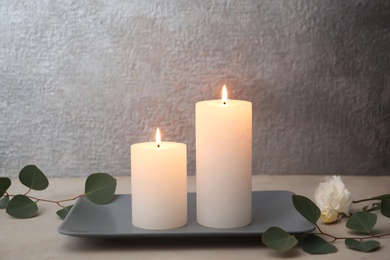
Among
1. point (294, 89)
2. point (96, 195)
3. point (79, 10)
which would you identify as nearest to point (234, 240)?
point (96, 195)

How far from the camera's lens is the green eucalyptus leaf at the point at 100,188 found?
0.92m

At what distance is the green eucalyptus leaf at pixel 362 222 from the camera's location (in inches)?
32.3

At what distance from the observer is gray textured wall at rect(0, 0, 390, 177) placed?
118cm

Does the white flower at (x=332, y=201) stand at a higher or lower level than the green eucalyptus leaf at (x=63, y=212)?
higher

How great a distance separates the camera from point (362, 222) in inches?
32.5

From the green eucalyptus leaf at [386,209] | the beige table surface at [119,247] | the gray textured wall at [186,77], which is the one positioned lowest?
the beige table surface at [119,247]

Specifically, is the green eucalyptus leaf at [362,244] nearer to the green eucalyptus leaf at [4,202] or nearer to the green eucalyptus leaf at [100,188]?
the green eucalyptus leaf at [100,188]

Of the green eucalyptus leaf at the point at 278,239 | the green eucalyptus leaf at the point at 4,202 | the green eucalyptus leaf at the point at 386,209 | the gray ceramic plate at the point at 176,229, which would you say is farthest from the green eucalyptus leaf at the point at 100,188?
the green eucalyptus leaf at the point at 386,209

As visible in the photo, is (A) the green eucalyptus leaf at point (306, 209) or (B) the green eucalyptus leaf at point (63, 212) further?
(B) the green eucalyptus leaf at point (63, 212)

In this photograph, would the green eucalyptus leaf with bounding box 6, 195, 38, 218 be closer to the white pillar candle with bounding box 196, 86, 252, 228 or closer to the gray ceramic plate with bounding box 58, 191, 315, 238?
the gray ceramic plate with bounding box 58, 191, 315, 238

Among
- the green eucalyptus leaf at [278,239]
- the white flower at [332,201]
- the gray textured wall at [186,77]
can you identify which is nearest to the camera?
the green eucalyptus leaf at [278,239]

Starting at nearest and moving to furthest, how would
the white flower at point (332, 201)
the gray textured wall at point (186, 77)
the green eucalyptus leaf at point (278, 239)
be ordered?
the green eucalyptus leaf at point (278, 239) → the white flower at point (332, 201) → the gray textured wall at point (186, 77)

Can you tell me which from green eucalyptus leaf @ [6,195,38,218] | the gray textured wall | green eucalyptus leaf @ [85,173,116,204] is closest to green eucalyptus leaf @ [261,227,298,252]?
green eucalyptus leaf @ [85,173,116,204]

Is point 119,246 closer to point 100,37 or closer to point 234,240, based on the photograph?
point 234,240
